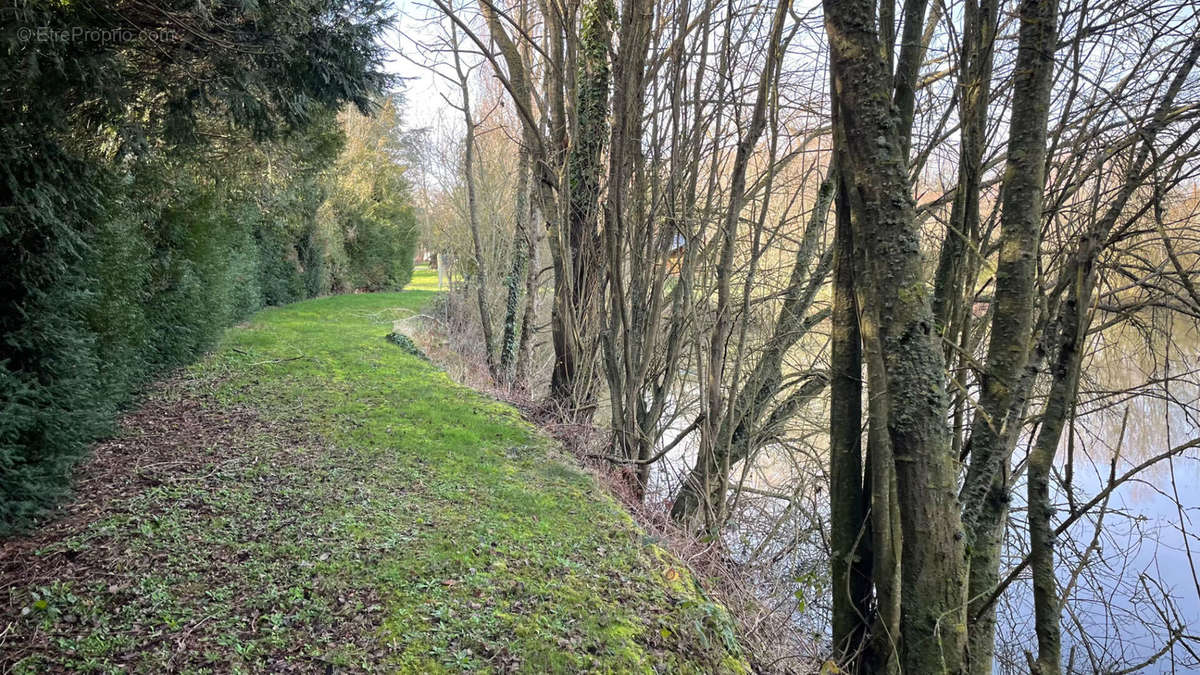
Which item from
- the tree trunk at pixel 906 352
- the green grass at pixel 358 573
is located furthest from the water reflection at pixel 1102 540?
the green grass at pixel 358 573

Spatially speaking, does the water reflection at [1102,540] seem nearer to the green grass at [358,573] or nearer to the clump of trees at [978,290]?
the clump of trees at [978,290]

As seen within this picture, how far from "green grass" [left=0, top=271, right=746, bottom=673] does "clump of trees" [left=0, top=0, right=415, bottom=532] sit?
2.50 ft

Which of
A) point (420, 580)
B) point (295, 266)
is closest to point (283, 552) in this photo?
point (420, 580)

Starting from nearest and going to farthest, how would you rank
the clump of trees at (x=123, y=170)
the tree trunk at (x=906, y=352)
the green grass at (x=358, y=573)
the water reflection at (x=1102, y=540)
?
the tree trunk at (x=906, y=352) < the green grass at (x=358, y=573) < the water reflection at (x=1102, y=540) < the clump of trees at (x=123, y=170)

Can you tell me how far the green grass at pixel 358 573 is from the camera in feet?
9.14

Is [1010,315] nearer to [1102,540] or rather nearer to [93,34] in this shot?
[1102,540]

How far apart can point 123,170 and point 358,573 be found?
3982 millimetres

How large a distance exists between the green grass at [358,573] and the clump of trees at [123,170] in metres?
0.76

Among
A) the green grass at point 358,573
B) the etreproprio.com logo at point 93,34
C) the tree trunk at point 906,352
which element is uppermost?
the etreproprio.com logo at point 93,34

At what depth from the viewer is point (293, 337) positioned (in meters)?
11.1

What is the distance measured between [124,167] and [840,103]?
568 centimetres

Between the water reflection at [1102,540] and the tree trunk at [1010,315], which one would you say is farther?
the water reflection at [1102,540]

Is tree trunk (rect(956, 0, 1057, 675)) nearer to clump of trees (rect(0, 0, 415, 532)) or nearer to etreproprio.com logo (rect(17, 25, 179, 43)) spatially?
clump of trees (rect(0, 0, 415, 532))

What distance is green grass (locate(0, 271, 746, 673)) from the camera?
279cm
